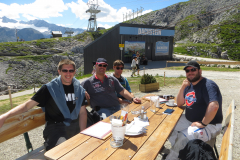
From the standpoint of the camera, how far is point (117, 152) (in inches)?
59.1

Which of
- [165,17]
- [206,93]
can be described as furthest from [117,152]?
[165,17]

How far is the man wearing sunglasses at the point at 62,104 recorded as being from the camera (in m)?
2.27

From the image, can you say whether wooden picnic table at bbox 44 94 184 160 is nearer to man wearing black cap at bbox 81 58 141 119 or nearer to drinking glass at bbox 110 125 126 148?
drinking glass at bbox 110 125 126 148

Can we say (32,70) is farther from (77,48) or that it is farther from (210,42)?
(210,42)

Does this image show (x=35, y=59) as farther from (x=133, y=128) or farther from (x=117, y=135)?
(x=117, y=135)

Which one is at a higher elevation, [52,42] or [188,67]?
[52,42]

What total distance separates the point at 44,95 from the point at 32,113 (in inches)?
13.3

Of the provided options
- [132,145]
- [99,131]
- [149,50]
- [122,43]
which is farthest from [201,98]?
[149,50]

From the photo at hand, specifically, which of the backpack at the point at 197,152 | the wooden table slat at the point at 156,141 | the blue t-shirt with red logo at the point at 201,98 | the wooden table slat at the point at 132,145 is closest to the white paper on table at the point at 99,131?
the wooden table slat at the point at 132,145

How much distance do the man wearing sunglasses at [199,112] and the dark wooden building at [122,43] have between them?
17.8 m

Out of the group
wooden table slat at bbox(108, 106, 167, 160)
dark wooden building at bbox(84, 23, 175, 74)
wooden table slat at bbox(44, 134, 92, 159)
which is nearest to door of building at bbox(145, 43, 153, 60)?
dark wooden building at bbox(84, 23, 175, 74)

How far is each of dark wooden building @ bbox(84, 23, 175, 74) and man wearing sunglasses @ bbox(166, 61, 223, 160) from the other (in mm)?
17845

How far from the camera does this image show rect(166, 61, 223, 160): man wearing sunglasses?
221 centimetres

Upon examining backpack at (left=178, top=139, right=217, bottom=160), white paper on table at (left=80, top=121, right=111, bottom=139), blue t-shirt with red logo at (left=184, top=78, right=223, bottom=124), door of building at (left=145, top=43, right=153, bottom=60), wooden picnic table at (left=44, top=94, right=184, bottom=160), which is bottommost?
backpack at (left=178, top=139, right=217, bottom=160)
